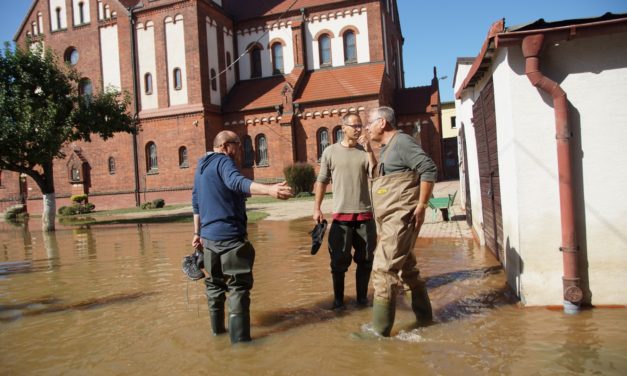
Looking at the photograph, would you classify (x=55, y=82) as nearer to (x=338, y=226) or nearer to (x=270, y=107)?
(x=270, y=107)

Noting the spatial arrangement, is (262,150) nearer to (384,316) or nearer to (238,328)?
(238,328)

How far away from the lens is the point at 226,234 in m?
4.22

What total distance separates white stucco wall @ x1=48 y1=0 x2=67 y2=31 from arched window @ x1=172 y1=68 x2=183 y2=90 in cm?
805

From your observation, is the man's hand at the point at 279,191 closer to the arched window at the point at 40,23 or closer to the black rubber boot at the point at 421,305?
the black rubber boot at the point at 421,305

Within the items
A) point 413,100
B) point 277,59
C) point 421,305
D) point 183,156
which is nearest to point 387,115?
point 421,305

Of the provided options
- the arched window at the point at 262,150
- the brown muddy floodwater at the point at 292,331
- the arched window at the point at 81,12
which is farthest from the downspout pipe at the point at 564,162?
the arched window at the point at 81,12

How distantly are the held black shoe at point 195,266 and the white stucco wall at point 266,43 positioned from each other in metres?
27.6

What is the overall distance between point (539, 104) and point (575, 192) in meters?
0.91

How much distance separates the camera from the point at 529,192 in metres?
4.82

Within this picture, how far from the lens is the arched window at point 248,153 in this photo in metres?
29.8

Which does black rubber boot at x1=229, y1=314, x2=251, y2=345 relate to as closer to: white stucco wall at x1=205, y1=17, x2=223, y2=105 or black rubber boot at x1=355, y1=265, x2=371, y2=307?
black rubber boot at x1=355, y1=265, x2=371, y2=307

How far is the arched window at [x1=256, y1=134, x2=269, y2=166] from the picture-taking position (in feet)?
96.6

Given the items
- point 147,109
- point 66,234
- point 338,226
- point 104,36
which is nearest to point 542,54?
point 338,226

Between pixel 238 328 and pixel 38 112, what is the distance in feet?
48.2
